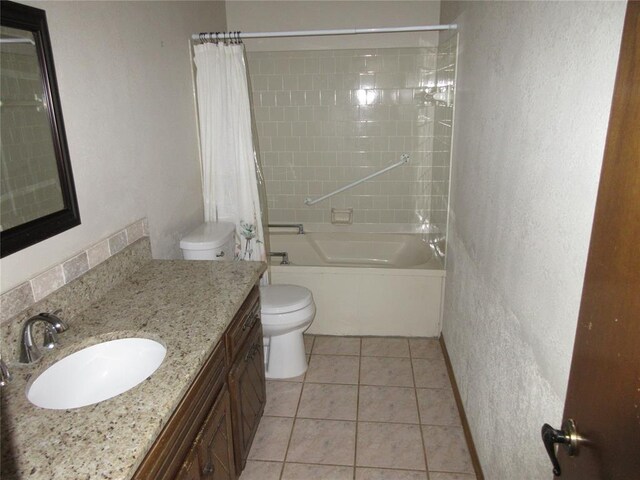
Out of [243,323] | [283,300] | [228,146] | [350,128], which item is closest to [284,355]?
[283,300]

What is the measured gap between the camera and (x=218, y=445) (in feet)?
5.20

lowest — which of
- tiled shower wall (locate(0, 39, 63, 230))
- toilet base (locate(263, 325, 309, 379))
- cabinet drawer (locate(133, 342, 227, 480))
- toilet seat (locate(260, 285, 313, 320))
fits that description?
toilet base (locate(263, 325, 309, 379))

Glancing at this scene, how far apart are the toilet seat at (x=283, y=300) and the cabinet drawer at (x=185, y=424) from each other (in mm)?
901

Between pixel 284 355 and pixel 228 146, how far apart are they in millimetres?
1263

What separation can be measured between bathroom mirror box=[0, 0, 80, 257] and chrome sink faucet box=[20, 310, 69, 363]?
0.71 ft

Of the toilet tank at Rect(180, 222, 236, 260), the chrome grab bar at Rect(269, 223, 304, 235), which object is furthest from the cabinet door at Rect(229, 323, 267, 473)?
the chrome grab bar at Rect(269, 223, 304, 235)

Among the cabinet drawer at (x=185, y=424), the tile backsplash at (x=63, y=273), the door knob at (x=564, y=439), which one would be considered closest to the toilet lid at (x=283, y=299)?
the tile backsplash at (x=63, y=273)

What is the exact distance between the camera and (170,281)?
192 cm

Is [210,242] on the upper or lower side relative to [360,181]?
lower

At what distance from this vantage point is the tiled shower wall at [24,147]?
1360 mm

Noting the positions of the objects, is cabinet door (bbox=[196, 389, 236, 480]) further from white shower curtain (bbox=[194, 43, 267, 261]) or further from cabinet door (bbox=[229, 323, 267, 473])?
white shower curtain (bbox=[194, 43, 267, 261])

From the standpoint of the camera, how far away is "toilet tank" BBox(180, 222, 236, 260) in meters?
2.37

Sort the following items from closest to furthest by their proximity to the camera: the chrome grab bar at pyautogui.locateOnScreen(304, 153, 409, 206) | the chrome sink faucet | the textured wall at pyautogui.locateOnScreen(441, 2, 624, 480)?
the textured wall at pyautogui.locateOnScreen(441, 2, 624, 480), the chrome sink faucet, the chrome grab bar at pyautogui.locateOnScreen(304, 153, 409, 206)

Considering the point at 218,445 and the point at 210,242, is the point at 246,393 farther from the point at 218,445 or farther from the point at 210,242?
the point at 210,242
